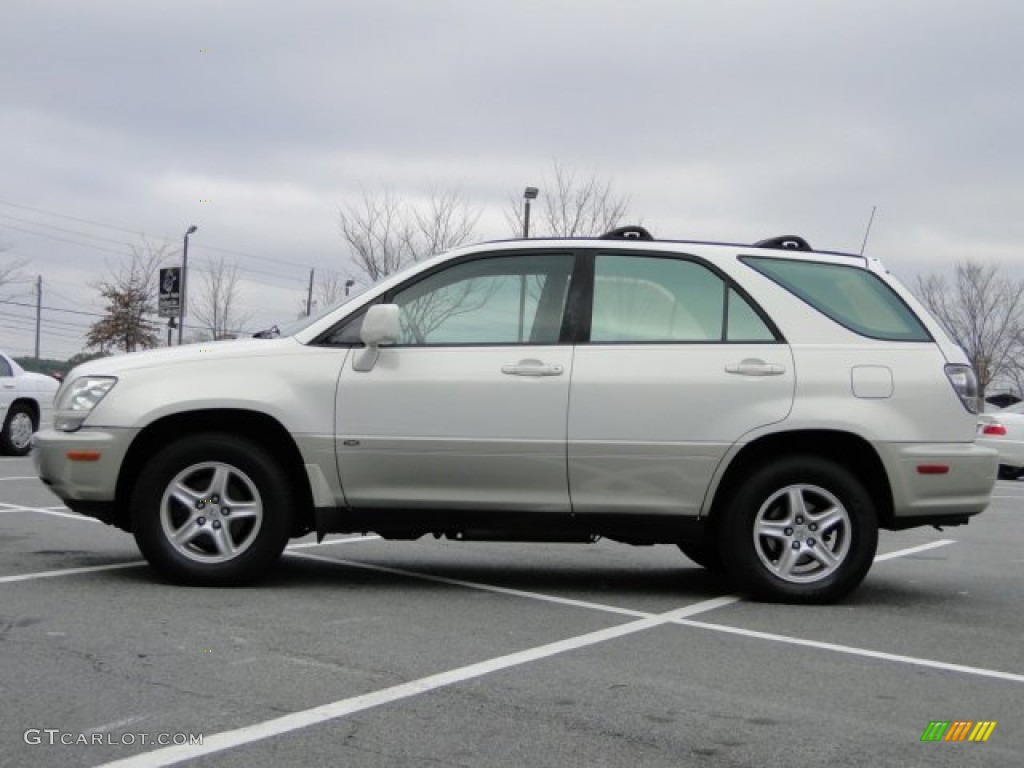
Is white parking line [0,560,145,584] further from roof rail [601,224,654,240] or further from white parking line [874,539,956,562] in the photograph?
white parking line [874,539,956,562]

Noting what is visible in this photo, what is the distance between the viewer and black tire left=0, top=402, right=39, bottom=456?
16359 mm

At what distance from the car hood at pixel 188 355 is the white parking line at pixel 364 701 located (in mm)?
2258

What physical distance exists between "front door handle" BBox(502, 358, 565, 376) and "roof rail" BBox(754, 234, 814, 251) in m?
1.45

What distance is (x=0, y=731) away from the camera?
12.4ft

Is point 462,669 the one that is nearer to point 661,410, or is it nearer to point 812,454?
point 661,410

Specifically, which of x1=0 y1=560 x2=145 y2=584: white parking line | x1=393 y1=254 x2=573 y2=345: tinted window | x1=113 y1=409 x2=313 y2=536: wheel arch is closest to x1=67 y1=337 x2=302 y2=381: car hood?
x1=113 y1=409 x2=313 y2=536: wheel arch

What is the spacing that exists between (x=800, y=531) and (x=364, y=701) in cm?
306

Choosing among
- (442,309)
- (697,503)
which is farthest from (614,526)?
(442,309)

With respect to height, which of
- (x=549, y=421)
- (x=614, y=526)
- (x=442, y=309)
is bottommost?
(x=614, y=526)

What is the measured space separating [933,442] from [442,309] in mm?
2714

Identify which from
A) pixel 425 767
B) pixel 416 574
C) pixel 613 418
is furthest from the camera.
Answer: pixel 416 574

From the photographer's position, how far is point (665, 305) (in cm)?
659

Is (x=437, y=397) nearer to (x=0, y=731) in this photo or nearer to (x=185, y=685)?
(x=185, y=685)

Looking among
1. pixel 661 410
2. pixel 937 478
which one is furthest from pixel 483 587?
pixel 937 478
